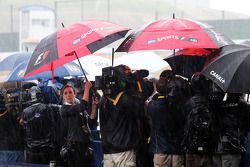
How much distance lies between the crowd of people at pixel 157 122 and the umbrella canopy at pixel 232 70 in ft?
1.00

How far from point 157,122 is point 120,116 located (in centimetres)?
42

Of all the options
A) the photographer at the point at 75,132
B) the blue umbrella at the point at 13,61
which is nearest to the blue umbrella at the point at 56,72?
the blue umbrella at the point at 13,61

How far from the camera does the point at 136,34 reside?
6.47m

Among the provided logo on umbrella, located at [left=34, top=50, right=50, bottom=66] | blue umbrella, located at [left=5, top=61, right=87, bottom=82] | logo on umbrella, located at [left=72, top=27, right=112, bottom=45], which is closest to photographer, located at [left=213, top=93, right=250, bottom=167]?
logo on umbrella, located at [left=72, top=27, right=112, bottom=45]

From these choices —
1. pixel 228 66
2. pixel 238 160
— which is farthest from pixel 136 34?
pixel 238 160

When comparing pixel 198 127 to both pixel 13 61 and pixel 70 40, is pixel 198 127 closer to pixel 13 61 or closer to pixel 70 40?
pixel 70 40

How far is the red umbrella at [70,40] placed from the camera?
626 cm

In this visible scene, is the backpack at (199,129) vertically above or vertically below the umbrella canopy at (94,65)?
below

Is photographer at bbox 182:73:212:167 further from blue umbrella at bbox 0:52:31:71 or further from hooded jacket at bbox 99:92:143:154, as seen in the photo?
blue umbrella at bbox 0:52:31:71

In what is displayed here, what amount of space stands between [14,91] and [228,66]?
4274 mm

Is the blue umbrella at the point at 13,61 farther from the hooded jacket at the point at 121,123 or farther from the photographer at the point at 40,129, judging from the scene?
the hooded jacket at the point at 121,123

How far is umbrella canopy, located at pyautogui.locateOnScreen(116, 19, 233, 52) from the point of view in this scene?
5.95 metres

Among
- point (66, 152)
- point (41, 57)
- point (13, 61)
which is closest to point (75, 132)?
point (66, 152)

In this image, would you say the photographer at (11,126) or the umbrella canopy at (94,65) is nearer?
the photographer at (11,126)
